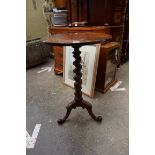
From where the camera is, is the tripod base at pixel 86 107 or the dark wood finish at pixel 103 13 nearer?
the tripod base at pixel 86 107

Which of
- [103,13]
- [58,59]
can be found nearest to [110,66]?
[103,13]

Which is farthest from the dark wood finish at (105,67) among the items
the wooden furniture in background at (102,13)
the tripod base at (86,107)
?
the tripod base at (86,107)

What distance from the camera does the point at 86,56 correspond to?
7.43 ft

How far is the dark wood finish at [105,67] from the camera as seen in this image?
2.20m

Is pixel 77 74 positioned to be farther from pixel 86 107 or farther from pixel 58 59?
pixel 58 59

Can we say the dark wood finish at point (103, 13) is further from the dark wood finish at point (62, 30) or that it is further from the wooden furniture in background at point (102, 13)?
the dark wood finish at point (62, 30)

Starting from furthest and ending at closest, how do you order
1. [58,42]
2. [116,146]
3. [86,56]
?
[86,56] < [116,146] < [58,42]

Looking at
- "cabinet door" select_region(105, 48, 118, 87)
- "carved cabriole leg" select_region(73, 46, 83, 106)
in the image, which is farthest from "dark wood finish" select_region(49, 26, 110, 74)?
"carved cabriole leg" select_region(73, 46, 83, 106)
